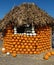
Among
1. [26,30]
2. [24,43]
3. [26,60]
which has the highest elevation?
[26,30]

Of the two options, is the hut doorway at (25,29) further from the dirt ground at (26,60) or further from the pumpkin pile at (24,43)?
the dirt ground at (26,60)

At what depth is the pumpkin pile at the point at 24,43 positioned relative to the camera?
653 inches

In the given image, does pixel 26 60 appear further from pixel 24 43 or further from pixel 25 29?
pixel 25 29

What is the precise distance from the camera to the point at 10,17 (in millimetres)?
17375

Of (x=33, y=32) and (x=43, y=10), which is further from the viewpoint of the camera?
(x=43, y=10)

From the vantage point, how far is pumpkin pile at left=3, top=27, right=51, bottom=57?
16.6m

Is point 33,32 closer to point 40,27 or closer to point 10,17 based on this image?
point 40,27

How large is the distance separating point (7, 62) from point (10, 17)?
15.5 feet

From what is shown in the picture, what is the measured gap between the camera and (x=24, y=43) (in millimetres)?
16625

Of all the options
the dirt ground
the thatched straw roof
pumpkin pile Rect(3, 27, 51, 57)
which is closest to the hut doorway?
pumpkin pile Rect(3, 27, 51, 57)

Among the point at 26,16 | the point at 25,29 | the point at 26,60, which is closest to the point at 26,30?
the point at 25,29

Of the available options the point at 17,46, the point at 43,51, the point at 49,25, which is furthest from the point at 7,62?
the point at 49,25

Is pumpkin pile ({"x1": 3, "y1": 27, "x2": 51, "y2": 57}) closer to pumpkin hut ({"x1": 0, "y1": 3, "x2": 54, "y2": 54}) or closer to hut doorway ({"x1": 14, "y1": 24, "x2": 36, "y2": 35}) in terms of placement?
pumpkin hut ({"x1": 0, "y1": 3, "x2": 54, "y2": 54})

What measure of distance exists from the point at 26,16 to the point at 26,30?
1.23m
